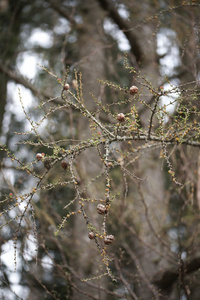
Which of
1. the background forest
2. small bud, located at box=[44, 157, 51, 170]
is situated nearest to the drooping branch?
the background forest

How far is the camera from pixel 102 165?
10.0 feet

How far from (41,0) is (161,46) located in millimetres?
3075

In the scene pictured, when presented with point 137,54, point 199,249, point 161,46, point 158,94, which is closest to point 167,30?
point 137,54

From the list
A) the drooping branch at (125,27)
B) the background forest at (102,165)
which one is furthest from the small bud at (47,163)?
the drooping branch at (125,27)

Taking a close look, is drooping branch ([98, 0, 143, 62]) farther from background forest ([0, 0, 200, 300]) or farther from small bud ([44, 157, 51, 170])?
small bud ([44, 157, 51, 170])

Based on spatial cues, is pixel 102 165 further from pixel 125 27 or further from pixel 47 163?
pixel 125 27

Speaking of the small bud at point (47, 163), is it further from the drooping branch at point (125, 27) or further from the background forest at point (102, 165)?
the drooping branch at point (125, 27)

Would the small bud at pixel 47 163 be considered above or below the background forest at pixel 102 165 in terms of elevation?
below

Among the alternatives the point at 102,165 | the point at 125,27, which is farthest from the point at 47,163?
the point at 125,27

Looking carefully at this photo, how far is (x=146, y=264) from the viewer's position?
11.5 ft

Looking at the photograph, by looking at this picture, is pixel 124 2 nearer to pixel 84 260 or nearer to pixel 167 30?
pixel 167 30

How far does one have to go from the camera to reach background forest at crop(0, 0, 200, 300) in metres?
2.47

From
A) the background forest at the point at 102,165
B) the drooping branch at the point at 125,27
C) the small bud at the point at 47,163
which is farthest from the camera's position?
the drooping branch at the point at 125,27

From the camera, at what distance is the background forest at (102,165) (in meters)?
2.47
